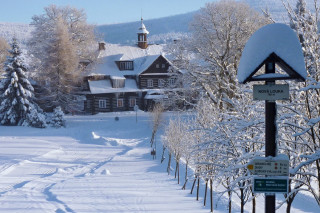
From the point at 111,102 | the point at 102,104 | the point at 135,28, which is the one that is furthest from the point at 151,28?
the point at 102,104

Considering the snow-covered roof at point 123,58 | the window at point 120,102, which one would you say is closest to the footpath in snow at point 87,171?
the window at point 120,102

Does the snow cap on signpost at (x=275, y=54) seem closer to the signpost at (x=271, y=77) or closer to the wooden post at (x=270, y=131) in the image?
the signpost at (x=271, y=77)

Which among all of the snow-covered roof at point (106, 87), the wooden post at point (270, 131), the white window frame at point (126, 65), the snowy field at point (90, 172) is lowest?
the snowy field at point (90, 172)

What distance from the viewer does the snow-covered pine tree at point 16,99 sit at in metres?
32.9

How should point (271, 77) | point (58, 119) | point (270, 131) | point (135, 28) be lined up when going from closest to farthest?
point (271, 77) < point (270, 131) < point (58, 119) < point (135, 28)

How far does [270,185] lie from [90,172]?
18116mm

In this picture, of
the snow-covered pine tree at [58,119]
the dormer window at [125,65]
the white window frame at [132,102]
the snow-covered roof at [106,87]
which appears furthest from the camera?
the dormer window at [125,65]

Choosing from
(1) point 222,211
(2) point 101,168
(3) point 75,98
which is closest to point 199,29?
(2) point 101,168

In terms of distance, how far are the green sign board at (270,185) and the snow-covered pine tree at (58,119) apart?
3077 centimetres

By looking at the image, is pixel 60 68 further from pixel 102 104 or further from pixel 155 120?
pixel 155 120

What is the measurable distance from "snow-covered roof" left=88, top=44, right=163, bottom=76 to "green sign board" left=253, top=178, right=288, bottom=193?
3545 centimetres

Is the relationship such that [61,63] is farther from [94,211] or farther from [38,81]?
[94,211]

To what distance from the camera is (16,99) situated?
33.0 m

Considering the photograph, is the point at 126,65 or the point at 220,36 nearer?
the point at 220,36
